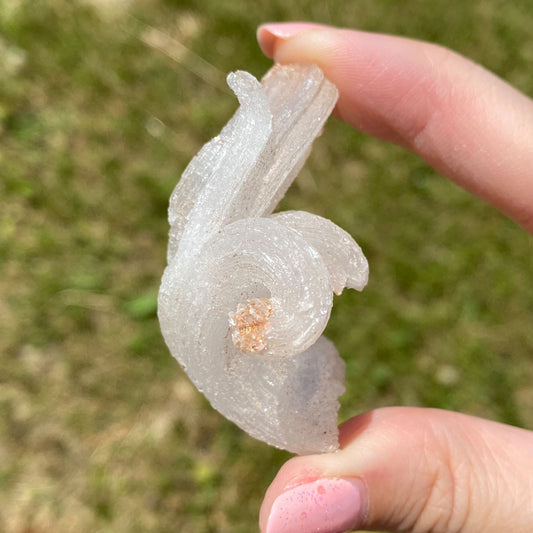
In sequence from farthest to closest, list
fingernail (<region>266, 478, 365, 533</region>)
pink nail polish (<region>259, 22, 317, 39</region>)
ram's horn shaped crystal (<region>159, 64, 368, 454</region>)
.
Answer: pink nail polish (<region>259, 22, 317, 39</region>) < fingernail (<region>266, 478, 365, 533</region>) < ram's horn shaped crystal (<region>159, 64, 368, 454</region>)

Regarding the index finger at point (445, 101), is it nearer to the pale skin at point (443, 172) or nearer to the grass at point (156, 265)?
the pale skin at point (443, 172)

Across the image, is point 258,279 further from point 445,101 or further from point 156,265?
point 156,265

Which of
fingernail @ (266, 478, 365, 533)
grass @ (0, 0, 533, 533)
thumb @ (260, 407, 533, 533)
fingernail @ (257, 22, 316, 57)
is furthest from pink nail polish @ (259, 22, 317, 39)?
fingernail @ (266, 478, 365, 533)

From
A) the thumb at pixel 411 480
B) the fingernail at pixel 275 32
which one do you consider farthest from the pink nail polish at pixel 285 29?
the thumb at pixel 411 480

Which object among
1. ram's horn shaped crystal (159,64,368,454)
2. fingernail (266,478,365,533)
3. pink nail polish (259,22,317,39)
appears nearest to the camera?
ram's horn shaped crystal (159,64,368,454)

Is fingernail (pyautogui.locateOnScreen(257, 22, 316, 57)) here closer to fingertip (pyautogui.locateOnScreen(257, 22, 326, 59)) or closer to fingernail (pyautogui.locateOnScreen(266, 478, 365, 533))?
fingertip (pyautogui.locateOnScreen(257, 22, 326, 59))

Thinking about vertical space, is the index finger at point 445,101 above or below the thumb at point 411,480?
above
